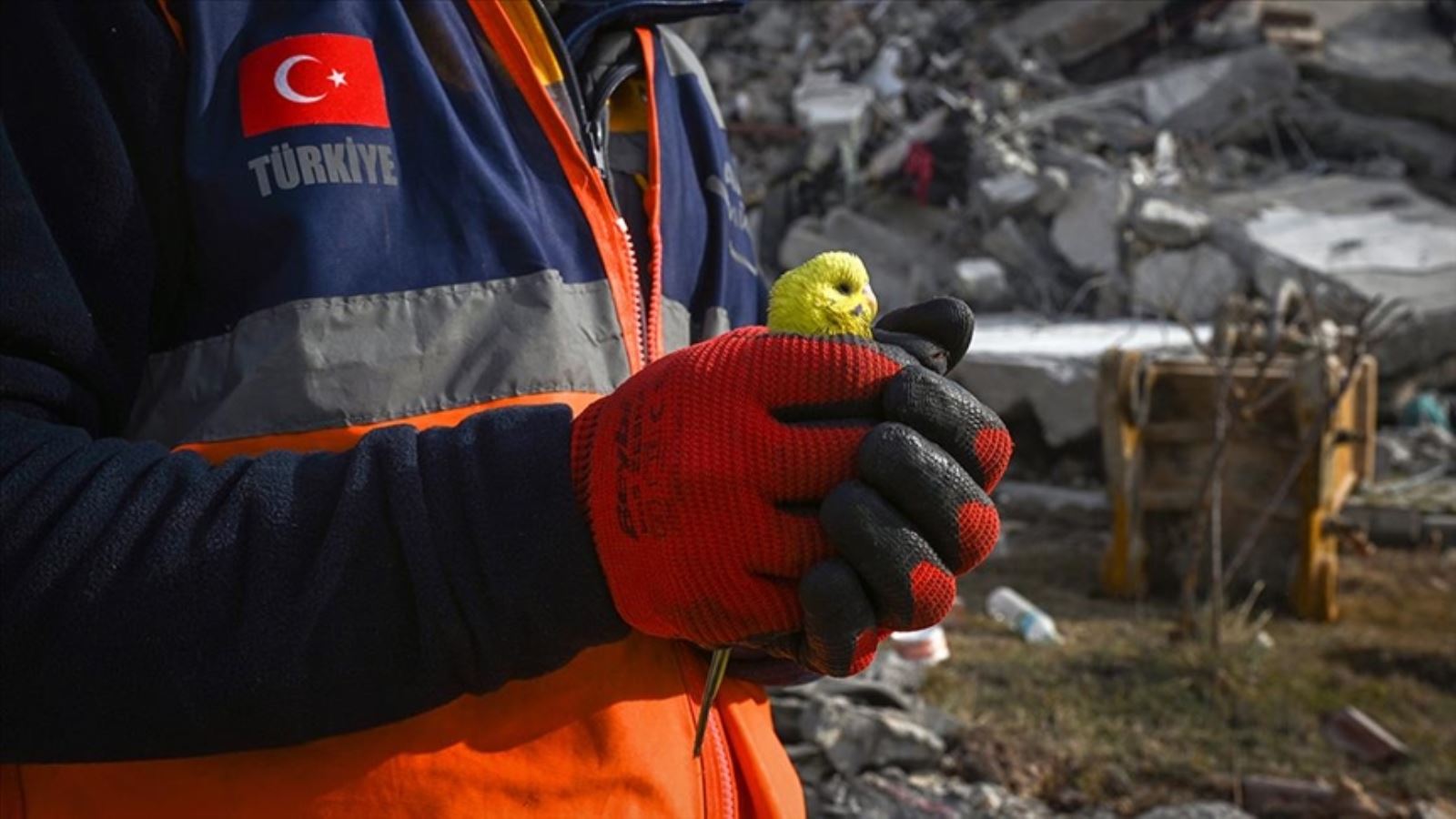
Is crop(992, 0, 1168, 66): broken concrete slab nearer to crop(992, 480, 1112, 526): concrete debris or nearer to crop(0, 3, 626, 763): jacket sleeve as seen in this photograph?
crop(992, 480, 1112, 526): concrete debris

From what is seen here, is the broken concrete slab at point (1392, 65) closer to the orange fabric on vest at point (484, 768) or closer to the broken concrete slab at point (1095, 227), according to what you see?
the broken concrete slab at point (1095, 227)

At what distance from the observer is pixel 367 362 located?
1209 millimetres

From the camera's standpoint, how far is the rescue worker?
39.7 inches

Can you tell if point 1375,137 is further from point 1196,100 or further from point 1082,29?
point 1082,29

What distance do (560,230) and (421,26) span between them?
0.81ft

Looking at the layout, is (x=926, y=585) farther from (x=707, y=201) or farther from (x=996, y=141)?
(x=996, y=141)

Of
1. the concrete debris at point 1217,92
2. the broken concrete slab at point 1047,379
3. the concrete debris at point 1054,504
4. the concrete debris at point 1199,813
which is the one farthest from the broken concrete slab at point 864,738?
the concrete debris at point 1217,92

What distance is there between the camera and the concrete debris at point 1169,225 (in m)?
10.9

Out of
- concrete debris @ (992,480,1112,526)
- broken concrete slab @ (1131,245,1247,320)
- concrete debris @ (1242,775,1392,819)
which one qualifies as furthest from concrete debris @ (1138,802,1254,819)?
broken concrete slab @ (1131,245,1247,320)

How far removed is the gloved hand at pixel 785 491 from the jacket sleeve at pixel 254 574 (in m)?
0.05

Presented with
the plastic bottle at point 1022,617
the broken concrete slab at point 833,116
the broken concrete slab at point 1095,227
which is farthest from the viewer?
the broken concrete slab at point 833,116

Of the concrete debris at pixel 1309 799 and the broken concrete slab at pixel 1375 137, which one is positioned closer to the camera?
the concrete debris at pixel 1309 799

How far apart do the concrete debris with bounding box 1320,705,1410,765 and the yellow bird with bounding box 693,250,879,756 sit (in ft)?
12.9

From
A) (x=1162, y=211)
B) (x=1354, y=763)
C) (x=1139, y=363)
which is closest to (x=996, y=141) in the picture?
(x=1162, y=211)
